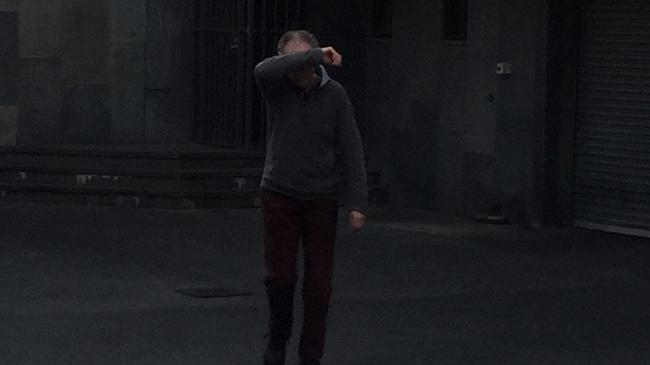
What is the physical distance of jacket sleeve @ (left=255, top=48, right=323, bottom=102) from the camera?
8188mm

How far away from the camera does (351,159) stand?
27.9ft

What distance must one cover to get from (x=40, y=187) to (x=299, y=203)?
8406 millimetres

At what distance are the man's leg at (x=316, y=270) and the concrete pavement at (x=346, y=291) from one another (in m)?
0.50

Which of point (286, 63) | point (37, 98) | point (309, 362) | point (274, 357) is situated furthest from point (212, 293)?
point (37, 98)

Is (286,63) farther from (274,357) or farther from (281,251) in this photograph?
(274,357)

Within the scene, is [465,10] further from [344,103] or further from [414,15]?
[344,103]

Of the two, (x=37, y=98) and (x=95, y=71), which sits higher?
(x=95, y=71)

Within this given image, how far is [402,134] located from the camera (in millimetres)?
16766

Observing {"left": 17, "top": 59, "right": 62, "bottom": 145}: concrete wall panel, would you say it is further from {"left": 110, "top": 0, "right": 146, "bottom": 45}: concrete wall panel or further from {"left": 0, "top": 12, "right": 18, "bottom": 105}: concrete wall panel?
{"left": 110, "top": 0, "right": 146, "bottom": 45}: concrete wall panel

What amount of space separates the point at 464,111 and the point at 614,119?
5.26ft

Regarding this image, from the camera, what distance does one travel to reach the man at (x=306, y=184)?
844cm

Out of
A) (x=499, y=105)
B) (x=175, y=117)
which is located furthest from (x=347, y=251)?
(x=175, y=117)

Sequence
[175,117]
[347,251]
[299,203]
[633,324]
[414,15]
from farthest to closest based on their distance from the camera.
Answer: [175,117] → [414,15] → [347,251] → [633,324] → [299,203]

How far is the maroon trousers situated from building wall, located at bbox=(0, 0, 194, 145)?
9.04 m
